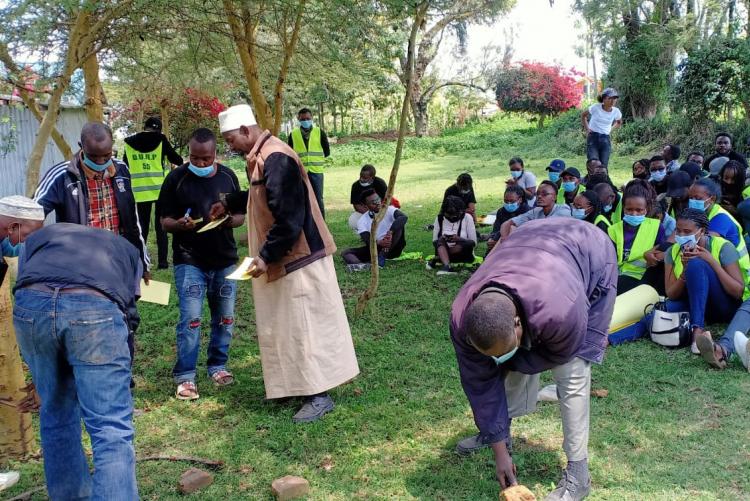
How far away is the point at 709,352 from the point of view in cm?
523

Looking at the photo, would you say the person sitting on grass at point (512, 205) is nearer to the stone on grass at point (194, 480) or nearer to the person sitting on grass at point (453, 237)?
the person sitting on grass at point (453, 237)

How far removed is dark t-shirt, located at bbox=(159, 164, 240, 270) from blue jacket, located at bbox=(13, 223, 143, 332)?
5.47 ft

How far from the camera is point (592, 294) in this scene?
360 cm

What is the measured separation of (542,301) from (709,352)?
2.88 metres

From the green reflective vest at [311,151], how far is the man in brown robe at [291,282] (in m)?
6.12

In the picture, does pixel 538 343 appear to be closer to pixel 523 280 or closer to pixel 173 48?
pixel 523 280

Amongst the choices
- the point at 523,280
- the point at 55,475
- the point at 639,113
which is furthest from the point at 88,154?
the point at 639,113

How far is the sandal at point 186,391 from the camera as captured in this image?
203 inches

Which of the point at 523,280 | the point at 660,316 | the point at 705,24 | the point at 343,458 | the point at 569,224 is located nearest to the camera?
the point at 523,280

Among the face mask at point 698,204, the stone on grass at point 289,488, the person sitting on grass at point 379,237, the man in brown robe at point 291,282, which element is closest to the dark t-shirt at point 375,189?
the person sitting on grass at point 379,237

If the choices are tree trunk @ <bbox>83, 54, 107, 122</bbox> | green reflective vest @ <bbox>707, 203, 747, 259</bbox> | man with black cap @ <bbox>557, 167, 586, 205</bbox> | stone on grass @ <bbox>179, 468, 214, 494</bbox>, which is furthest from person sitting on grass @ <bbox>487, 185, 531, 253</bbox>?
stone on grass @ <bbox>179, 468, 214, 494</bbox>

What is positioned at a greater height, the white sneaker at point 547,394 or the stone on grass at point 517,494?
the stone on grass at point 517,494

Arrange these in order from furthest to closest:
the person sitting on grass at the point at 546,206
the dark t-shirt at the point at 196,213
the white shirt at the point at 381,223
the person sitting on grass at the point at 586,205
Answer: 1. the white shirt at the point at 381,223
2. the person sitting on grass at the point at 546,206
3. the person sitting on grass at the point at 586,205
4. the dark t-shirt at the point at 196,213

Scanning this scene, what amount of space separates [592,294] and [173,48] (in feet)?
26.5
